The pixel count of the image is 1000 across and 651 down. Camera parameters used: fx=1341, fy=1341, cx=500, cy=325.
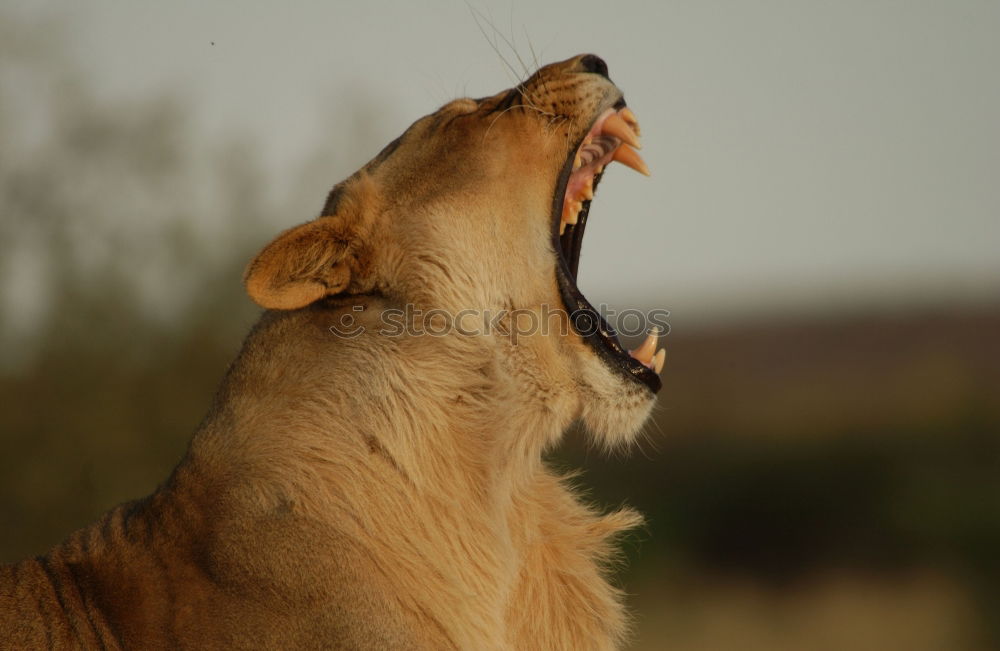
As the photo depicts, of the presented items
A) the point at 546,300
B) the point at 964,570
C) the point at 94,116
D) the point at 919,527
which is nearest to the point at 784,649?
the point at 964,570

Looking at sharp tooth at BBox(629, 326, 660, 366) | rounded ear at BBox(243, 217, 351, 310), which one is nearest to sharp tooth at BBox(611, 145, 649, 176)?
sharp tooth at BBox(629, 326, 660, 366)

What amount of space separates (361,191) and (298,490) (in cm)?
102

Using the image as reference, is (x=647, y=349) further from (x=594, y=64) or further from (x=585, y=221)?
(x=594, y=64)

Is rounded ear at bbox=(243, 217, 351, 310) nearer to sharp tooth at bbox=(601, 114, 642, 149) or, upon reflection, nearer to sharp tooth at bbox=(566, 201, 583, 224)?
sharp tooth at bbox=(566, 201, 583, 224)

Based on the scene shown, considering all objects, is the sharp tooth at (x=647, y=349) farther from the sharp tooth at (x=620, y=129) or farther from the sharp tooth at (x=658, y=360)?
the sharp tooth at (x=620, y=129)

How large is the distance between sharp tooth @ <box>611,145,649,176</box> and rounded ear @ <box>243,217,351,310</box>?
1.25 metres

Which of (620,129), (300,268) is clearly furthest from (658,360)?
(300,268)

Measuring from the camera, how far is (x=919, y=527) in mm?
16875

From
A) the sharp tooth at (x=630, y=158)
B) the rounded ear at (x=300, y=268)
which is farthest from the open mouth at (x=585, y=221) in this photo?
the rounded ear at (x=300, y=268)

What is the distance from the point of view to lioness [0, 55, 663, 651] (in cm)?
384

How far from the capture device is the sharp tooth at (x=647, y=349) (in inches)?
180

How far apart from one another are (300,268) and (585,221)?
1.30 m

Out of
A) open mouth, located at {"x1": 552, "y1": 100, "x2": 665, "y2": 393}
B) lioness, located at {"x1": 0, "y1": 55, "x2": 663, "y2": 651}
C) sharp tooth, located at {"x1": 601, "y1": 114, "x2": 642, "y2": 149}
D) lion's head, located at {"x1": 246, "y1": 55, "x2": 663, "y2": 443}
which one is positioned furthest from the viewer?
sharp tooth, located at {"x1": 601, "y1": 114, "x2": 642, "y2": 149}

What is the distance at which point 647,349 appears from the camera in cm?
458
